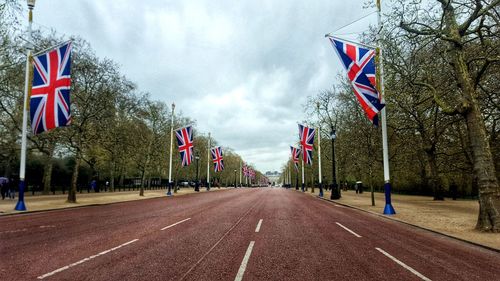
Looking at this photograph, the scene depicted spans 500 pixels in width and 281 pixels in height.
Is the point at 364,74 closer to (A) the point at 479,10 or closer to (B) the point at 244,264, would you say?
(A) the point at 479,10

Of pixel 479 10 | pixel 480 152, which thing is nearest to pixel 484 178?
pixel 480 152

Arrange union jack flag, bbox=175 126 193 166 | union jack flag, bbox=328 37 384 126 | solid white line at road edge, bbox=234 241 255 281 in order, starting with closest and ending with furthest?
solid white line at road edge, bbox=234 241 255 281 < union jack flag, bbox=328 37 384 126 < union jack flag, bbox=175 126 193 166

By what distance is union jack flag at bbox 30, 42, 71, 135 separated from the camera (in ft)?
57.1

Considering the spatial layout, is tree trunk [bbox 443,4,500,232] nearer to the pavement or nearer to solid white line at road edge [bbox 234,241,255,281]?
solid white line at road edge [bbox 234,241,255,281]

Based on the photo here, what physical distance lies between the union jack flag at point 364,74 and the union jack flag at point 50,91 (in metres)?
15.4

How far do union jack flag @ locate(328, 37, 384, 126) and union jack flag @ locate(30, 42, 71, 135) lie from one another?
15385 mm

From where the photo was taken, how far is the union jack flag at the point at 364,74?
53.0ft

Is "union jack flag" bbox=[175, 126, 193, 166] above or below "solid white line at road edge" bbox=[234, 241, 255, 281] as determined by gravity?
above


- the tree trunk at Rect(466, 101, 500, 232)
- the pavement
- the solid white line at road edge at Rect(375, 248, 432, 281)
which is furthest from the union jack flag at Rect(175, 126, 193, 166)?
the solid white line at road edge at Rect(375, 248, 432, 281)

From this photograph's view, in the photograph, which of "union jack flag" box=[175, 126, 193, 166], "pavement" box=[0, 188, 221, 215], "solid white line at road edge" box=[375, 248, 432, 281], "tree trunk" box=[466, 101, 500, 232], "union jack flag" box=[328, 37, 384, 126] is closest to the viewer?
"solid white line at road edge" box=[375, 248, 432, 281]

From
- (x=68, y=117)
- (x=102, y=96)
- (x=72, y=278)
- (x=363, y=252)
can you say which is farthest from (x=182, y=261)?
(x=102, y=96)

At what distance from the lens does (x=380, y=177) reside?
48719mm

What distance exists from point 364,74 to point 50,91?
16865 millimetres

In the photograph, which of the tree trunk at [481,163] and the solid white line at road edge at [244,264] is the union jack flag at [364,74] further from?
the solid white line at road edge at [244,264]
